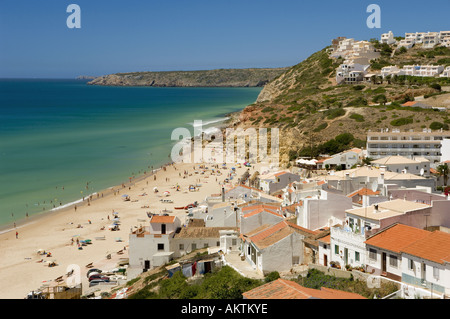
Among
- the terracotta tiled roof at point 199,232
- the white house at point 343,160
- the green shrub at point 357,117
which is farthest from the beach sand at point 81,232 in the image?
the green shrub at point 357,117

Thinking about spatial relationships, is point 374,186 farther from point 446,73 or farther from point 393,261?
point 446,73

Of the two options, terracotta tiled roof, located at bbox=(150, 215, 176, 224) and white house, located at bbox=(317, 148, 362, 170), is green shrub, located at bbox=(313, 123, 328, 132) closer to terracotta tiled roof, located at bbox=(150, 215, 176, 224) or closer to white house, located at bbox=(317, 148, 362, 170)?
white house, located at bbox=(317, 148, 362, 170)

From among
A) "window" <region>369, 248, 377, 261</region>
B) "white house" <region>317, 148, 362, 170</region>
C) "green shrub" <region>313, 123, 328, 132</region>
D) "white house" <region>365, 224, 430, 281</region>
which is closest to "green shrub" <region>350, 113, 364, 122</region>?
"green shrub" <region>313, 123, 328, 132</region>

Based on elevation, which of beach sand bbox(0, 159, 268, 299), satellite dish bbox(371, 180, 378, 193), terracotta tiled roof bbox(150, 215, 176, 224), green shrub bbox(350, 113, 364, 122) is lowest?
beach sand bbox(0, 159, 268, 299)

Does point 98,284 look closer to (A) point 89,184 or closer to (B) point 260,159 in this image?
(A) point 89,184

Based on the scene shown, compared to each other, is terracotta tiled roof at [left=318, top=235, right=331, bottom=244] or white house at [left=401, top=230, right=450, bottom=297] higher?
white house at [left=401, top=230, right=450, bottom=297]
